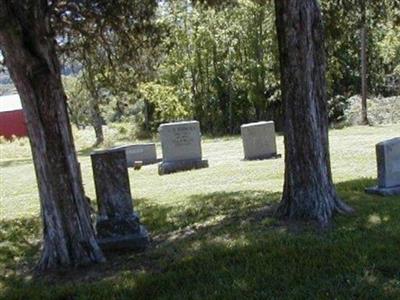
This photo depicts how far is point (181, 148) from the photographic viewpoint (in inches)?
730

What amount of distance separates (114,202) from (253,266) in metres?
2.49

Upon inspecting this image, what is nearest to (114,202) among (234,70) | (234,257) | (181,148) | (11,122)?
(234,257)

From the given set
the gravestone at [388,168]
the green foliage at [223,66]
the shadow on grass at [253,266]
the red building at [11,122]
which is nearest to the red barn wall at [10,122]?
the red building at [11,122]

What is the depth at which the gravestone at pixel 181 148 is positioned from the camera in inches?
727

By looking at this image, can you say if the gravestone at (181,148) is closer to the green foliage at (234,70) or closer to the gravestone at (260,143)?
the gravestone at (260,143)

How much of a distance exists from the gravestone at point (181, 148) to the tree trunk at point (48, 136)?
11599 mm

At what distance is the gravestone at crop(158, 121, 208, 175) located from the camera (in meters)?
18.5

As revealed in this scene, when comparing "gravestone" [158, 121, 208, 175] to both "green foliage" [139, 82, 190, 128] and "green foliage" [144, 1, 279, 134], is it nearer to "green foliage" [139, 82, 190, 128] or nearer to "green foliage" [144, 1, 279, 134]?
"green foliage" [144, 1, 279, 134]

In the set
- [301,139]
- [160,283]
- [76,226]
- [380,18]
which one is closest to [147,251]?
[76,226]

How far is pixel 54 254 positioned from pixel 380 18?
9841 millimetres

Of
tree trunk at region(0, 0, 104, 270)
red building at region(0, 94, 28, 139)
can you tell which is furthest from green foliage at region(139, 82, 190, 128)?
tree trunk at region(0, 0, 104, 270)

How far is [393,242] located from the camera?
6324 mm

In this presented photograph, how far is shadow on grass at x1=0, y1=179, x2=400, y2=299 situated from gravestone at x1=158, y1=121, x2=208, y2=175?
10.3 m

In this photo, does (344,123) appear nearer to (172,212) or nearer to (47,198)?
(172,212)
